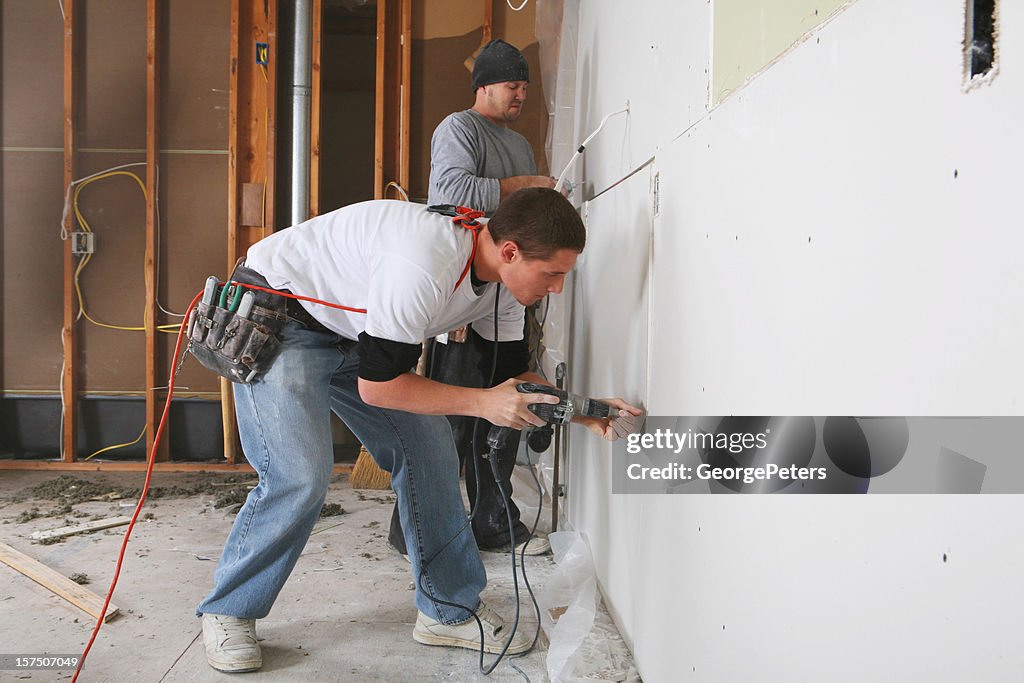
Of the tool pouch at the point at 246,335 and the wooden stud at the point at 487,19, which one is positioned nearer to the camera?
the tool pouch at the point at 246,335

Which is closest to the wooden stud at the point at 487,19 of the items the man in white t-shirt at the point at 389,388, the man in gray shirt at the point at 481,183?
the man in gray shirt at the point at 481,183

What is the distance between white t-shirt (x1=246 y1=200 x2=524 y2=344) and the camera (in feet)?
5.08

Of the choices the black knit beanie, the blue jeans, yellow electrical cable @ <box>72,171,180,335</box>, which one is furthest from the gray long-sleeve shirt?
yellow electrical cable @ <box>72,171,180,335</box>

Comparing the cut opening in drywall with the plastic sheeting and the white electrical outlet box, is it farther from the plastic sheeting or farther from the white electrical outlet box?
the white electrical outlet box

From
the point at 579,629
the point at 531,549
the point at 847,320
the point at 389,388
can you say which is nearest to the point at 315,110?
the point at 531,549

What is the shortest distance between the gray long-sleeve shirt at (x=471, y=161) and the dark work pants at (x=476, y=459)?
43 centimetres

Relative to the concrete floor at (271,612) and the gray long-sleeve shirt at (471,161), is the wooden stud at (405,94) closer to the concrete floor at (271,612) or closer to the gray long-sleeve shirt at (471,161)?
the gray long-sleeve shirt at (471,161)

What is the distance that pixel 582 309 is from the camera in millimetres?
2643

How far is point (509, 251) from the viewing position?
163 centimetres

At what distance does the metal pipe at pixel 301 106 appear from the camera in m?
3.87

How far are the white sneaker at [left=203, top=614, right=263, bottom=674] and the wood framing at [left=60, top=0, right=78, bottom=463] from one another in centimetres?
251

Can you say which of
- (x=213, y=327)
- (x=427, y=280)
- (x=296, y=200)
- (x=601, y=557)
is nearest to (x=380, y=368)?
(x=427, y=280)

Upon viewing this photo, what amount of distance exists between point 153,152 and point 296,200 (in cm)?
72

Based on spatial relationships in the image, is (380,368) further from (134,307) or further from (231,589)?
(134,307)
